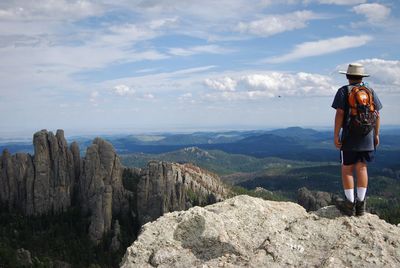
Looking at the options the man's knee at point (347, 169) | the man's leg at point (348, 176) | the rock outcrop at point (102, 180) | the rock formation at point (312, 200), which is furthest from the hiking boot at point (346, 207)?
the rock formation at point (312, 200)

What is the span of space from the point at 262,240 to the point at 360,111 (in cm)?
508

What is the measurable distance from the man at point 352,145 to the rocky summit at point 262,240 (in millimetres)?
544

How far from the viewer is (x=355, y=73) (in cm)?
1385

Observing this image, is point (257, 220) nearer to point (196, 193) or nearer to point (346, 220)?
point (346, 220)

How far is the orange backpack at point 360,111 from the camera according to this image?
43.6ft

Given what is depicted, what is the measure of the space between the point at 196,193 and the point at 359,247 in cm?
18003

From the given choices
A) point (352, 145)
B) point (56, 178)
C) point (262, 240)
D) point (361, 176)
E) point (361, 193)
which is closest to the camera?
point (262, 240)

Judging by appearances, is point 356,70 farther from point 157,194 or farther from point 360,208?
point 157,194

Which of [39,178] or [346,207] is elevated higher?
[346,207]

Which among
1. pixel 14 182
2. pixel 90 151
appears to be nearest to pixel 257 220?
pixel 90 151

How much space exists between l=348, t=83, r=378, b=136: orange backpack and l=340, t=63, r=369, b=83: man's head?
49 cm

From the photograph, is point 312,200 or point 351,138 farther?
point 312,200

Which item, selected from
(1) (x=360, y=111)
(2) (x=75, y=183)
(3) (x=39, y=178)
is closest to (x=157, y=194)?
(2) (x=75, y=183)

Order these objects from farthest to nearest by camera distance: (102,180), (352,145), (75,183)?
(75,183) < (102,180) < (352,145)
